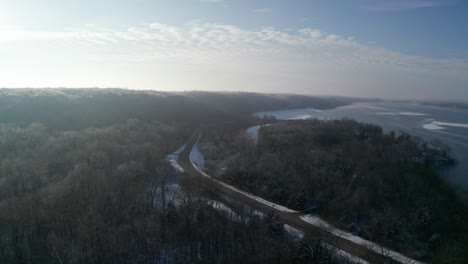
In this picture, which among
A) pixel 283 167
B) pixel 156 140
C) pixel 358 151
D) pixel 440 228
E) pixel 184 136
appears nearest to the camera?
pixel 440 228

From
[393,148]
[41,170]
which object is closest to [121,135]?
[41,170]

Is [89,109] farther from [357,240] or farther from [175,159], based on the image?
[357,240]

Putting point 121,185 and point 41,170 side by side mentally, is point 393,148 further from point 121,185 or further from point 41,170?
point 41,170

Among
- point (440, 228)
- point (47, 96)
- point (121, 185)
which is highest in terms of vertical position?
point (47, 96)

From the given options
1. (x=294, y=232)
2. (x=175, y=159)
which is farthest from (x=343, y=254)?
(x=175, y=159)

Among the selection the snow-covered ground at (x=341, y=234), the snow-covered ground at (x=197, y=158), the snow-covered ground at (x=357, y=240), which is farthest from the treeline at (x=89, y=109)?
the snow-covered ground at (x=357, y=240)

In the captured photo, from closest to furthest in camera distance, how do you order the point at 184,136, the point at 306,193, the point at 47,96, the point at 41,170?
the point at 306,193 → the point at 41,170 → the point at 184,136 → the point at 47,96

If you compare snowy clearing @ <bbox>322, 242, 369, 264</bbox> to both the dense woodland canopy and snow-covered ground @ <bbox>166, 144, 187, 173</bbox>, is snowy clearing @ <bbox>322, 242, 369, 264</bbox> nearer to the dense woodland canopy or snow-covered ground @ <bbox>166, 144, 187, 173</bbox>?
the dense woodland canopy

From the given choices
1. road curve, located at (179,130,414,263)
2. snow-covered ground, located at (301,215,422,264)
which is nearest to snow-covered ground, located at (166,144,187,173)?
road curve, located at (179,130,414,263)
